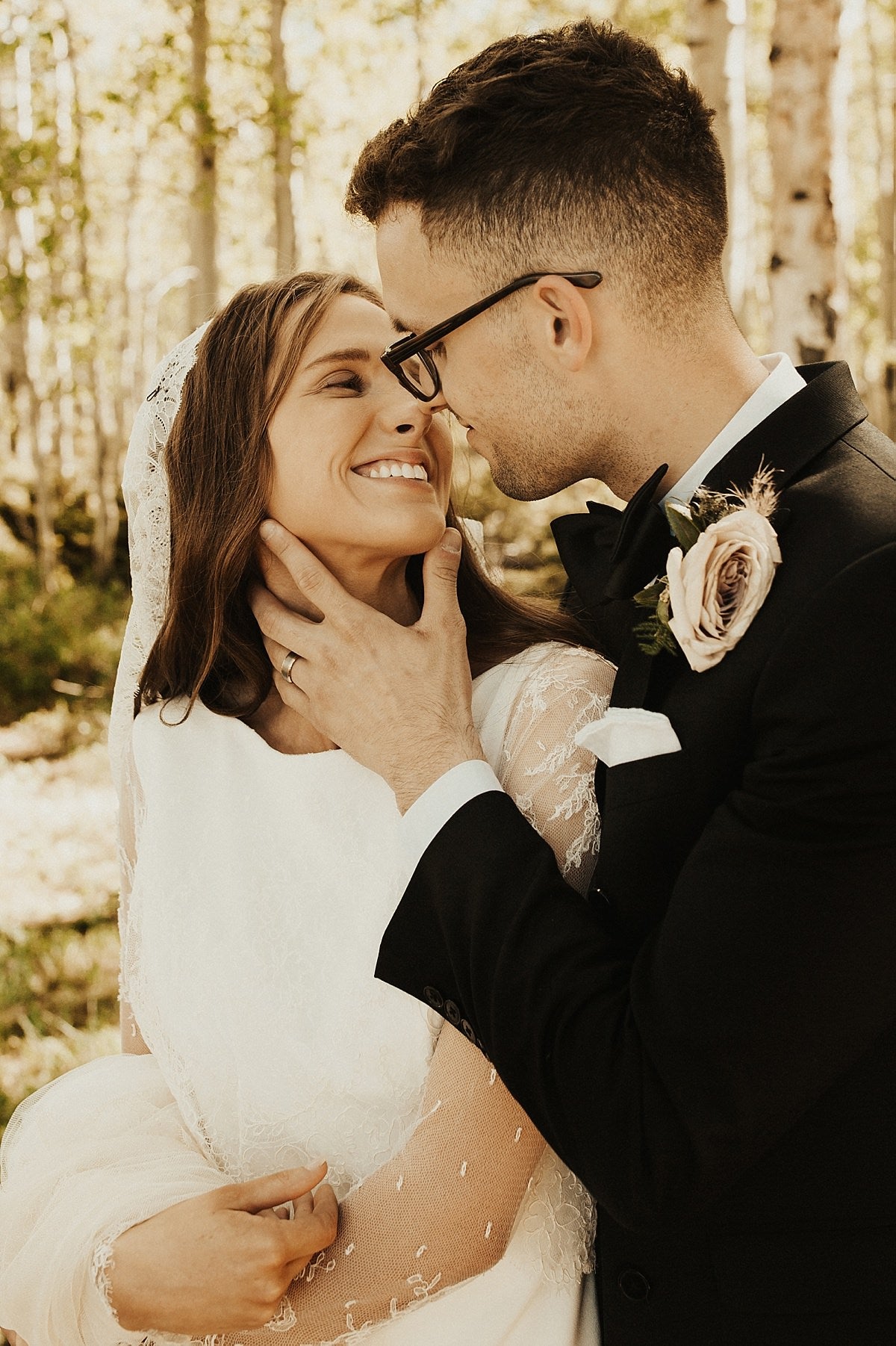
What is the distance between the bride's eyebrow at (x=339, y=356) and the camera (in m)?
2.62

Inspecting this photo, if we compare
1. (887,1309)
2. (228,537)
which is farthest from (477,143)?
(887,1309)

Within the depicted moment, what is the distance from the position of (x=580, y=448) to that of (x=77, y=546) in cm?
1557

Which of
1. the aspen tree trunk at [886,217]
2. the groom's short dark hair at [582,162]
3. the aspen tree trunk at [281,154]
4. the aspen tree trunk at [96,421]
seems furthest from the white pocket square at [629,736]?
the aspen tree trunk at [886,217]

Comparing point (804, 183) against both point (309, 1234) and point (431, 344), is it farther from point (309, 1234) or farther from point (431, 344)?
point (309, 1234)

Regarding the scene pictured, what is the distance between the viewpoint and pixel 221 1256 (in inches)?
75.3

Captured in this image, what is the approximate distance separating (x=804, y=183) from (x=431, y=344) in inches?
135

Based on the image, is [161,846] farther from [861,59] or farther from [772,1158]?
[861,59]

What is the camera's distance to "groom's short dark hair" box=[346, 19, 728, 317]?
1.98m

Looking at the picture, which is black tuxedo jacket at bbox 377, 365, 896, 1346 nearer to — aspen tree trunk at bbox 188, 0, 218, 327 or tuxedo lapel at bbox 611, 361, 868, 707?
tuxedo lapel at bbox 611, 361, 868, 707

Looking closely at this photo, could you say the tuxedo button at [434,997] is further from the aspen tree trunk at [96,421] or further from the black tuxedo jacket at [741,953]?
the aspen tree trunk at [96,421]

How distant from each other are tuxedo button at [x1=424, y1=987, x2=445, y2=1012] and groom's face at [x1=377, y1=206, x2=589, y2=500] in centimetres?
88

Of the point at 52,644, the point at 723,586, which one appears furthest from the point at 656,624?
the point at 52,644

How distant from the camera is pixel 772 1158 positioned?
1739mm

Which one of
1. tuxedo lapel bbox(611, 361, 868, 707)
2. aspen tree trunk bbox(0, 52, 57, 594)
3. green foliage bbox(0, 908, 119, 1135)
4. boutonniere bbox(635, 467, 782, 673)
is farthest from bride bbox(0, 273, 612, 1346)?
aspen tree trunk bbox(0, 52, 57, 594)
